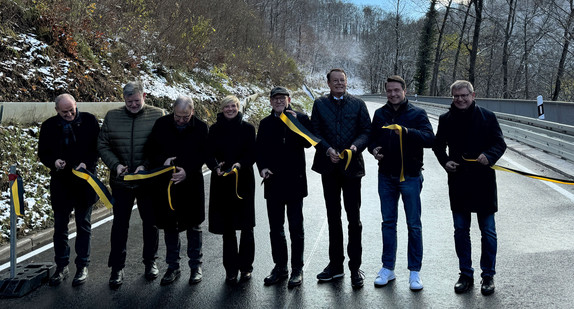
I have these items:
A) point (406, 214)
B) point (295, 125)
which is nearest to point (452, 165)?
point (406, 214)

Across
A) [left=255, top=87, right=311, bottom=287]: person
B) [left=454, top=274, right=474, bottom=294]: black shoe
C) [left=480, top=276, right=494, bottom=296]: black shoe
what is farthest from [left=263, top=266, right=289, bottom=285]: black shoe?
[left=480, top=276, right=494, bottom=296]: black shoe

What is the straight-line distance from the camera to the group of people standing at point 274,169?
4891 millimetres

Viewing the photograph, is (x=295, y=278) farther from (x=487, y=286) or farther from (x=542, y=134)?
(x=542, y=134)

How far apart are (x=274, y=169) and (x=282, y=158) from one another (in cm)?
14

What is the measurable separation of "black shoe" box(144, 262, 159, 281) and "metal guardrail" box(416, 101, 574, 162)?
10099mm

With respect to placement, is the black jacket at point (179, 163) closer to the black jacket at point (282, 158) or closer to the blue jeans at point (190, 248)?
the blue jeans at point (190, 248)

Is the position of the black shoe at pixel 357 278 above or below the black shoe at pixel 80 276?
above

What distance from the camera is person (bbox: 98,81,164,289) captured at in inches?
204

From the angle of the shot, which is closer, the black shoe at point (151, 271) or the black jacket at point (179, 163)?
the black jacket at point (179, 163)

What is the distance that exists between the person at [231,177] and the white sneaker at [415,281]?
5.66 feet

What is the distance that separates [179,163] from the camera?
515 cm

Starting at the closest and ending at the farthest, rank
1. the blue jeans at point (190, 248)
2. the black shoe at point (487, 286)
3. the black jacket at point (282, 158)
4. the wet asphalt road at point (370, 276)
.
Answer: the wet asphalt road at point (370, 276), the black shoe at point (487, 286), the black jacket at point (282, 158), the blue jeans at point (190, 248)

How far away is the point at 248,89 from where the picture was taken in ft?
91.5

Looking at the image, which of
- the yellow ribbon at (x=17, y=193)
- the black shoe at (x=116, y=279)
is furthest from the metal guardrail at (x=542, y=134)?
the yellow ribbon at (x=17, y=193)
